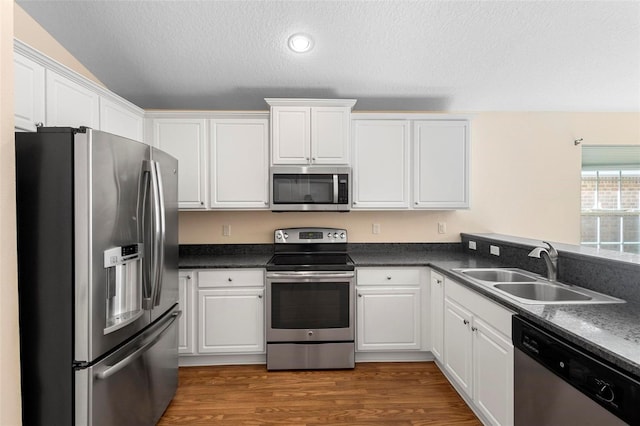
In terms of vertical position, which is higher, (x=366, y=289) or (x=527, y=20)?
(x=527, y=20)

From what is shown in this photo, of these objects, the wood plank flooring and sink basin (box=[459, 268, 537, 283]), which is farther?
sink basin (box=[459, 268, 537, 283])

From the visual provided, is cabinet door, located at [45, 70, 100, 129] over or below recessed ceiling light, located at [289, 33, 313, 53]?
below

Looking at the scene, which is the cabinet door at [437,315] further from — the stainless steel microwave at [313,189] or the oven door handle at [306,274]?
the stainless steel microwave at [313,189]

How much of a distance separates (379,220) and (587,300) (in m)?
1.90

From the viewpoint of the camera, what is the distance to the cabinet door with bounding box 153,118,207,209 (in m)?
2.89

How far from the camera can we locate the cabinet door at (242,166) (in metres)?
2.92

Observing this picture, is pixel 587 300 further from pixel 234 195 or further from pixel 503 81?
pixel 234 195

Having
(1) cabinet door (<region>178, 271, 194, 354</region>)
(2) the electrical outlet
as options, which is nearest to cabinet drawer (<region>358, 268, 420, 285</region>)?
(2) the electrical outlet

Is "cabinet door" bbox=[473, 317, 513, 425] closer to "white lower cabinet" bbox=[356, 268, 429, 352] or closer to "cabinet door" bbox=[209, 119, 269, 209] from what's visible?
"white lower cabinet" bbox=[356, 268, 429, 352]

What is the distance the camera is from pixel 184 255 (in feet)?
10.4

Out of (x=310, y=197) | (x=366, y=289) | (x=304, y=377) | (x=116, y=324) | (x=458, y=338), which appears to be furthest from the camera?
(x=310, y=197)

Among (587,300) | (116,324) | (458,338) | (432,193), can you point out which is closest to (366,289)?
(458,338)

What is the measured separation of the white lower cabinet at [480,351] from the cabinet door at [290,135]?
1672mm

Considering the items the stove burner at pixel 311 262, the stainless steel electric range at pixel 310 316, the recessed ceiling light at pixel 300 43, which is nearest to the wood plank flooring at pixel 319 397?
the stainless steel electric range at pixel 310 316
